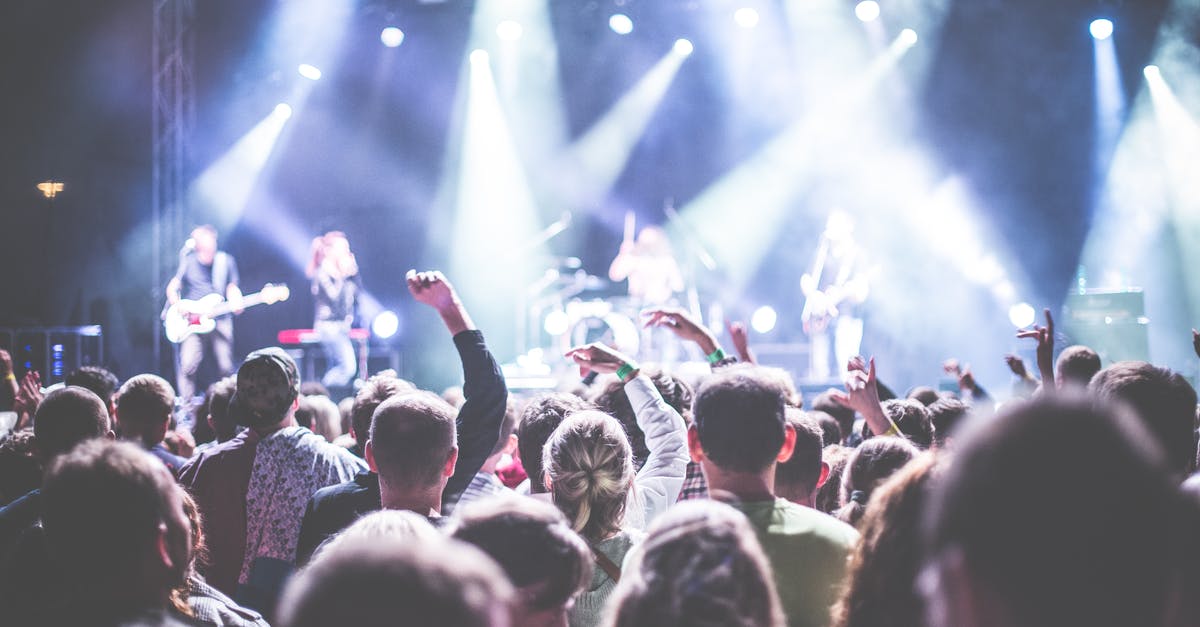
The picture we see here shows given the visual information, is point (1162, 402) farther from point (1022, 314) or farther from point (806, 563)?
point (1022, 314)

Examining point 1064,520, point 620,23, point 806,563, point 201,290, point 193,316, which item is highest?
point 620,23

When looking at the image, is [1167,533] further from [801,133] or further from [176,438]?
[801,133]

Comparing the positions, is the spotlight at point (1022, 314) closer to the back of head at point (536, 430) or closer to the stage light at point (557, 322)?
the stage light at point (557, 322)

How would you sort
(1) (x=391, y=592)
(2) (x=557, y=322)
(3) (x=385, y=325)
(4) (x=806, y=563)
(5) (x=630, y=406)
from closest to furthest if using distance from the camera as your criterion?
(1) (x=391, y=592)
(4) (x=806, y=563)
(5) (x=630, y=406)
(2) (x=557, y=322)
(3) (x=385, y=325)

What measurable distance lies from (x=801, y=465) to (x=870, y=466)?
0.32m

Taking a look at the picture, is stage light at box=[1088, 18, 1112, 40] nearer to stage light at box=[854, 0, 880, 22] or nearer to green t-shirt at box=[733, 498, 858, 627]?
stage light at box=[854, 0, 880, 22]

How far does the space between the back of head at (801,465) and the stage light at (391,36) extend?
415 inches

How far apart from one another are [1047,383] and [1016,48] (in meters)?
10.00

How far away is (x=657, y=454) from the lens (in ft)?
8.77

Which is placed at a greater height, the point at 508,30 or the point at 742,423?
the point at 508,30

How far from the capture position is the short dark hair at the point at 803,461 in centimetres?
258

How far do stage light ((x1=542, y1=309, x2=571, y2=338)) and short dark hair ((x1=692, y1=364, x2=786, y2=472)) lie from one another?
10.3 metres

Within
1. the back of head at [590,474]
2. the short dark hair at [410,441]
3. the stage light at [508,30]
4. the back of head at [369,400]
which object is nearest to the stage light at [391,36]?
the stage light at [508,30]

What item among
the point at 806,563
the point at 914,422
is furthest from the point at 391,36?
the point at 806,563
